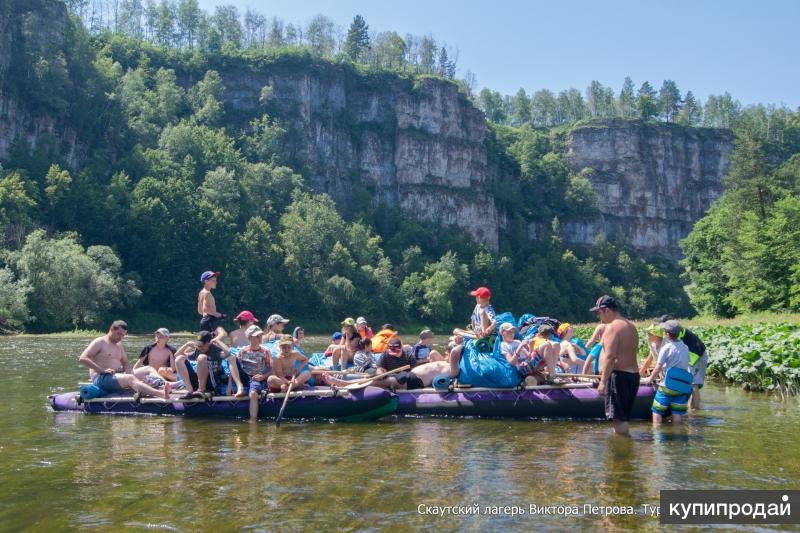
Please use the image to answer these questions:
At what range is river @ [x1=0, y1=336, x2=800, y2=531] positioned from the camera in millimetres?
6996

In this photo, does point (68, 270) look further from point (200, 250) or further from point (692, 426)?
point (692, 426)

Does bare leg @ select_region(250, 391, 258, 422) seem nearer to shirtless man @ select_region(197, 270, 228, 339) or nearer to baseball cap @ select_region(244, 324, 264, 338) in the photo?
baseball cap @ select_region(244, 324, 264, 338)

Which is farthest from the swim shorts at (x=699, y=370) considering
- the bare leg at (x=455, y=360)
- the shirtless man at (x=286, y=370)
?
the shirtless man at (x=286, y=370)

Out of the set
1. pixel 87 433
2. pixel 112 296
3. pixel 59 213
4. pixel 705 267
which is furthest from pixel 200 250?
pixel 87 433

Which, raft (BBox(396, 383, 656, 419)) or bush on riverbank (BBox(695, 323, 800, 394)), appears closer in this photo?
raft (BBox(396, 383, 656, 419))

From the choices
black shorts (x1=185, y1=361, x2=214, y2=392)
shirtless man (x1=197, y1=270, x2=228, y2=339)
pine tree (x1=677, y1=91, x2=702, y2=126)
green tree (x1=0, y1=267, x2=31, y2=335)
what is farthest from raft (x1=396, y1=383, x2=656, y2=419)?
pine tree (x1=677, y1=91, x2=702, y2=126)

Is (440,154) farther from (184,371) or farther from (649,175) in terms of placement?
(184,371)

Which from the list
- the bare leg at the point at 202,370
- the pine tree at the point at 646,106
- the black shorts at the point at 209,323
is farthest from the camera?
the pine tree at the point at 646,106

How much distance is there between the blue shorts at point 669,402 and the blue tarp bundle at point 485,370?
2.43 meters

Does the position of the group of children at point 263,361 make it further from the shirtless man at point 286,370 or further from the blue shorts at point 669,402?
the blue shorts at point 669,402

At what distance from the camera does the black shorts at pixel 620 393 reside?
9.93 m

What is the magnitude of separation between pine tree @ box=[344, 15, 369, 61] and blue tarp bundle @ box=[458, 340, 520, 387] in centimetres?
12315

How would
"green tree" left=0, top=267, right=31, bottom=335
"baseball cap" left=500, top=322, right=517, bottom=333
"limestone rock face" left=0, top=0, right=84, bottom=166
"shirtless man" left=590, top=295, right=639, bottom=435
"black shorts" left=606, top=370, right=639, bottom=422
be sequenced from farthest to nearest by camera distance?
1. "limestone rock face" left=0, top=0, right=84, bottom=166
2. "green tree" left=0, top=267, right=31, bottom=335
3. "baseball cap" left=500, top=322, right=517, bottom=333
4. "black shorts" left=606, top=370, right=639, bottom=422
5. "shirtless man" left=590, top=295, right=639, bottom=435

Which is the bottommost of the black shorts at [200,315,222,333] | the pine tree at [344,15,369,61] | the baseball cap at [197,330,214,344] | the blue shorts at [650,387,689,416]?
the blue shorts at [650,387,689,416]
